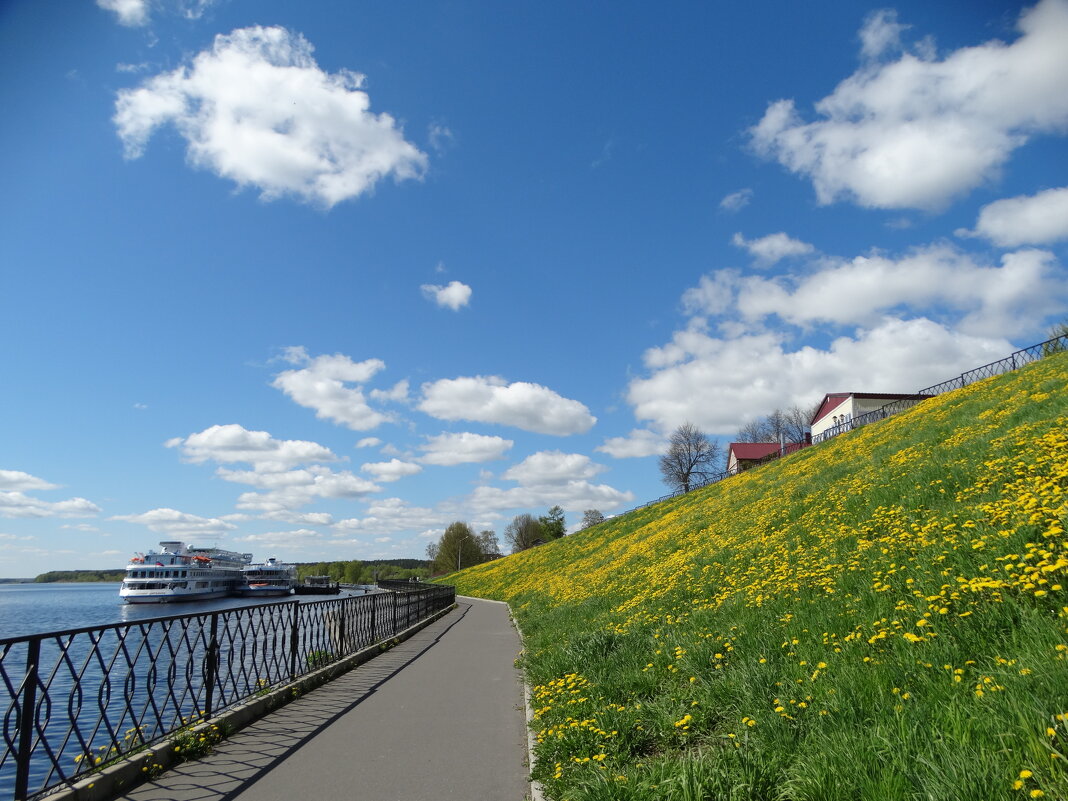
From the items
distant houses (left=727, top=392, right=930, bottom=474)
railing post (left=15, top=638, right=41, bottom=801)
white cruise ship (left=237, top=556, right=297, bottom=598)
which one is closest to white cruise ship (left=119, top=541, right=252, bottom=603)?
white cruise ship (left=237, top=556, right=297, bottom=598)

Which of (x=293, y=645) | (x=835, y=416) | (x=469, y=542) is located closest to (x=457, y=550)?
(x=469, y=542)

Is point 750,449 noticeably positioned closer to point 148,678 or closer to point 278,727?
point 278,727

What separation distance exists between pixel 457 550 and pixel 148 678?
93454mm

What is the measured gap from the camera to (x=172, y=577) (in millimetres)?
66562

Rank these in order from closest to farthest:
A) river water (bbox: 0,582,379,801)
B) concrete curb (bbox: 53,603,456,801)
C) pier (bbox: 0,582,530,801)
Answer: concrete curb (bbox: 53,603,456,801)
pier (bbox: 0,582,530,801)
river water (bbox: 0,582,379,801)

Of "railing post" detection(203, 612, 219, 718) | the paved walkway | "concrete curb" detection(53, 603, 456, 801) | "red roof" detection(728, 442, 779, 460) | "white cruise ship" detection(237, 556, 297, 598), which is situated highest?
"red roof" detection(728, 442, 779, 460)

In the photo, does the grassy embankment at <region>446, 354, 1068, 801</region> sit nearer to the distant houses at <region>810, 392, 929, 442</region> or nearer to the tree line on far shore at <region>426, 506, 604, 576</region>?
the distant houses at <region>810, 392, 929, 442</region>

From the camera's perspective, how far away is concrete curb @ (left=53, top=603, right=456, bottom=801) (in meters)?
4.58

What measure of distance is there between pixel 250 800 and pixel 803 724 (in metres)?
4.08

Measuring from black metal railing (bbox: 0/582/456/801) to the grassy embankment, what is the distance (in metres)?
3.64

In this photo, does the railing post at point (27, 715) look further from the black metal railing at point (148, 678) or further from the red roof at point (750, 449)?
the red roof at point (750, 449)

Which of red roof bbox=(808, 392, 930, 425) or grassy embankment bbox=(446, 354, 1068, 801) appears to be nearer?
grassy embankment bbox=(446, 354, 1068, 801)

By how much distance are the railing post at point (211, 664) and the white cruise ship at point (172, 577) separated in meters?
68.9

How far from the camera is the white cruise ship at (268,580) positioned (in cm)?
8206
